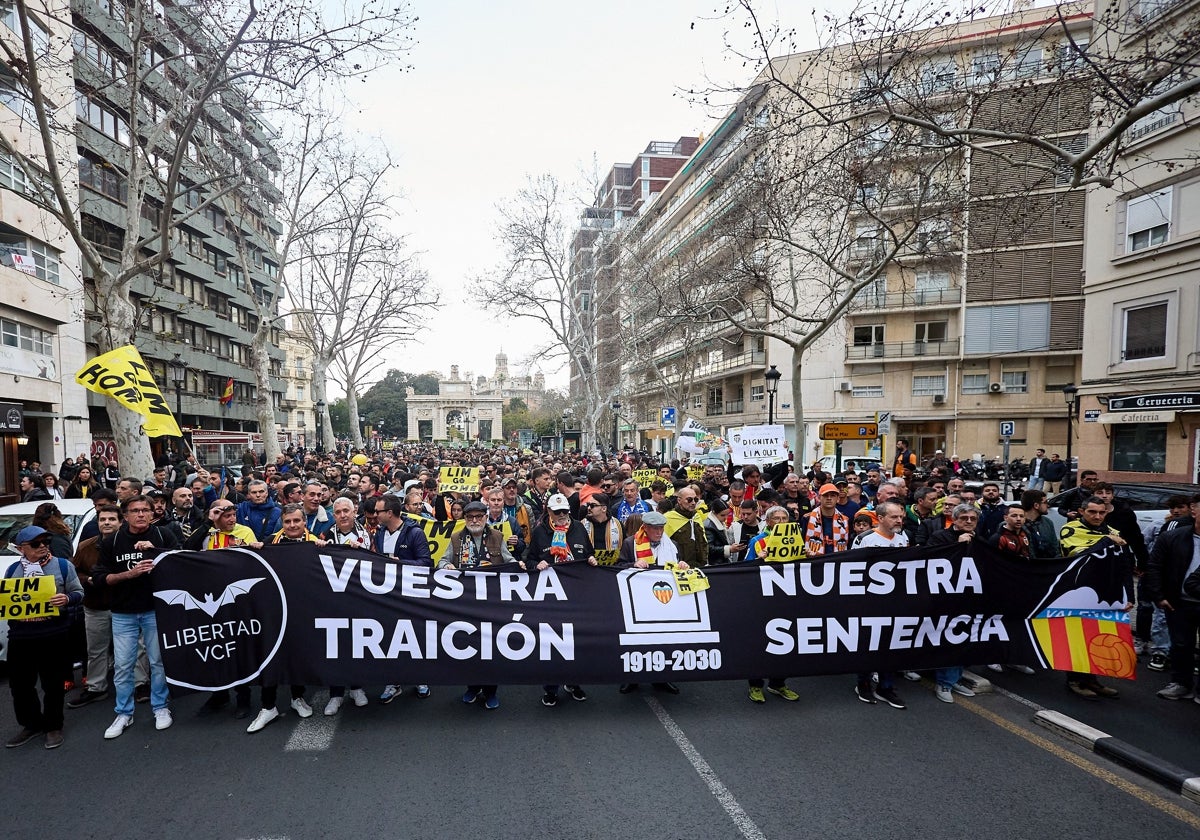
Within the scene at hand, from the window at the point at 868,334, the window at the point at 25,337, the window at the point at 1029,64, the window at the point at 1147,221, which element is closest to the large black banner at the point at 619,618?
the window at the point at 1029,64

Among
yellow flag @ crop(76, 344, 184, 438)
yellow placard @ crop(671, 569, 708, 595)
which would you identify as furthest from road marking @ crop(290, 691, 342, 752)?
yellow flag @ crop(76, 344, 184, 438)

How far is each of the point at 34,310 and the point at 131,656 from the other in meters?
21.9

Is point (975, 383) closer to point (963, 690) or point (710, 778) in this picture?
point (963, 690)

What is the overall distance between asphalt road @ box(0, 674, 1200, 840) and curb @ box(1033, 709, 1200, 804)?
0.09m

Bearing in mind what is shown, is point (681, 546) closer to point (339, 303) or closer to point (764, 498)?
point (764, 498)

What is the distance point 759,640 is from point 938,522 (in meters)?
3.11

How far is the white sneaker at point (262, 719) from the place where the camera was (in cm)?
479

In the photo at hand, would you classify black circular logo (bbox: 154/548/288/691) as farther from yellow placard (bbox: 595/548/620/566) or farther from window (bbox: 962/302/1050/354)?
window (bbox: 962/302/1050/354)

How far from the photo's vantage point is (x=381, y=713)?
16.8ft

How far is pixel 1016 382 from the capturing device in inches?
1340

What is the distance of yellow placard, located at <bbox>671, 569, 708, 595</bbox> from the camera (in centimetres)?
516

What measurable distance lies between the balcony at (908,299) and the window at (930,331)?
1204 millimetres

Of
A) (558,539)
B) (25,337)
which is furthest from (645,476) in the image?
(25,337)

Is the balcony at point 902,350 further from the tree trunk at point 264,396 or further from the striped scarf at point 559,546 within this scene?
the striped scarf at point 559,546
